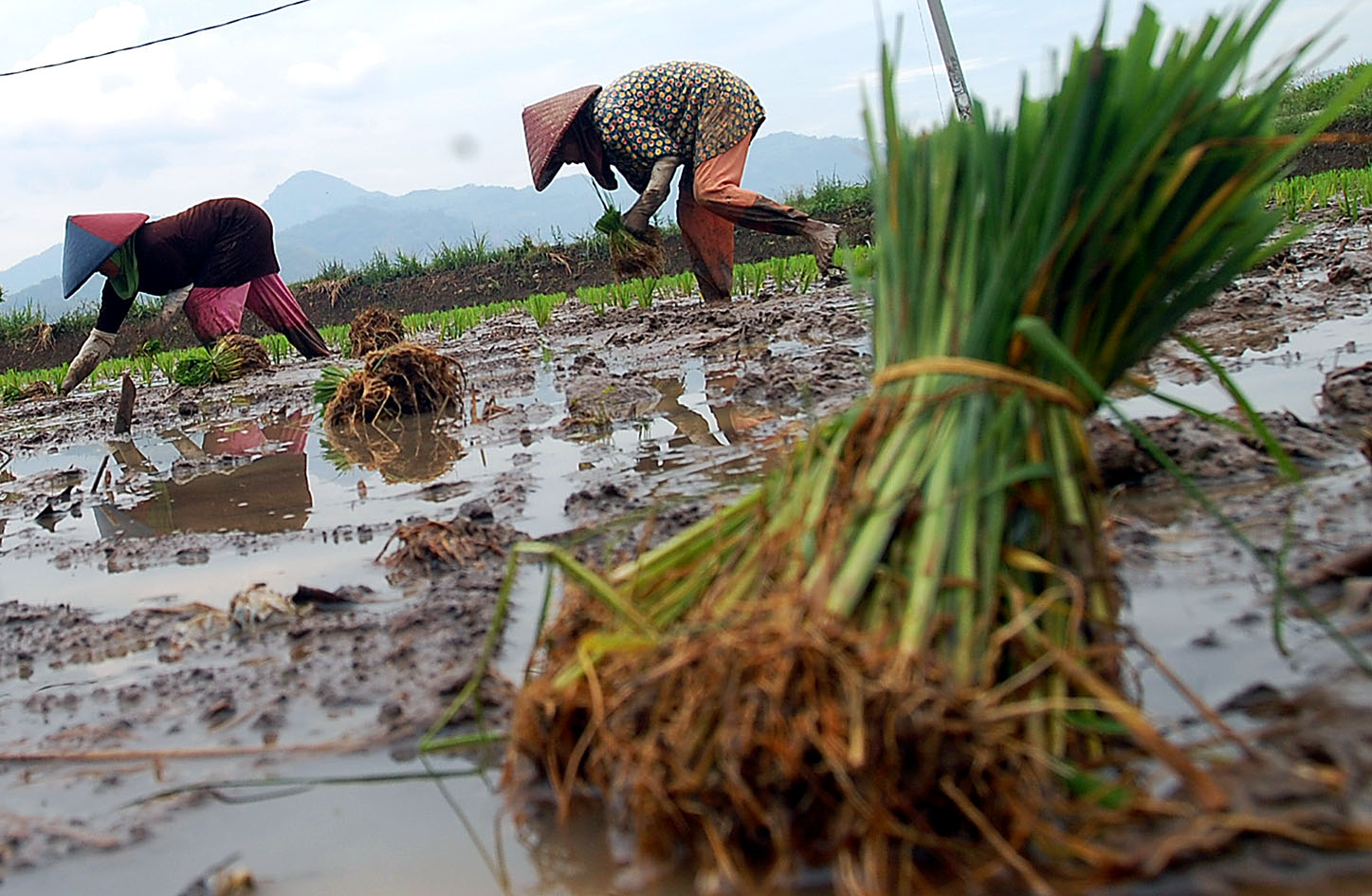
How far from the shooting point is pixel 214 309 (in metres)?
9.21

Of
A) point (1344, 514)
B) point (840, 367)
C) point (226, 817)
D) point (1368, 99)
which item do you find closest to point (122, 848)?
point (226, 817)

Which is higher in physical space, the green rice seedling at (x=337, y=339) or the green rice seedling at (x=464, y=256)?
the green rice seedling at (x=464, y=256)

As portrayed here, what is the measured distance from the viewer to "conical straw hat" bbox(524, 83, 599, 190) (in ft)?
24.6

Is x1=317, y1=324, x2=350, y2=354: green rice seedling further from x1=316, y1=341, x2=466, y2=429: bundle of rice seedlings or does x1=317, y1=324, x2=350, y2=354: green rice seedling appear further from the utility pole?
the utility pole

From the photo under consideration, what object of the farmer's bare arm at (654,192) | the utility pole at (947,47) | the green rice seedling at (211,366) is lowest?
the green rice seedling at (211,366)

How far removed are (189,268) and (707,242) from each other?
4395 mm

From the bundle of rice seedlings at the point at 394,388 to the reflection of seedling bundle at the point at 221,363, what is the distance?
3417mm

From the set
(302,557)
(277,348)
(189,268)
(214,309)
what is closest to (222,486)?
(302,557)

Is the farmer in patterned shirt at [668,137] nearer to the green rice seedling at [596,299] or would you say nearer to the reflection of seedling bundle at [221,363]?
the green rice seedling at [596,299]

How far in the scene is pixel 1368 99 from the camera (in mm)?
16688

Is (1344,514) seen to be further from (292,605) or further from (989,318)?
(292,605)

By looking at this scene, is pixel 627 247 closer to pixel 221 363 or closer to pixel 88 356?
pixel 221 363

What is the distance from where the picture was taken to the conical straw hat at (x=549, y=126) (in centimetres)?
749

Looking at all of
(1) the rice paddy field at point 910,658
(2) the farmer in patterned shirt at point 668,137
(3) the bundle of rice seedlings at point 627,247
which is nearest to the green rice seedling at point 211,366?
(2) the farmer in patterned shirt at point 668,137
